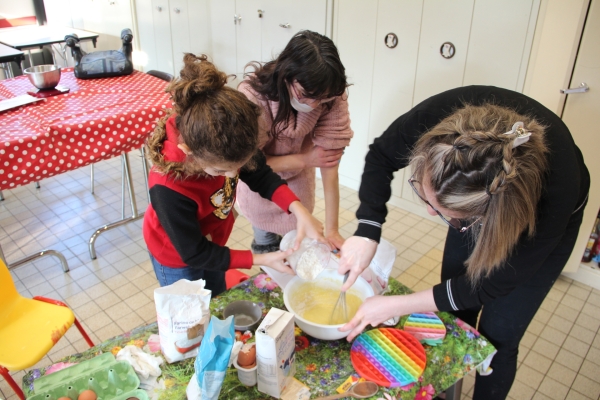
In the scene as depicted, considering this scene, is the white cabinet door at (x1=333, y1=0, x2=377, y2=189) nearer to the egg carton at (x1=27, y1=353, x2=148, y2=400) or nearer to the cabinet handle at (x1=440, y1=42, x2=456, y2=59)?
the cabinet handle at (x1=440, y1=42, x2=456, y2=59)

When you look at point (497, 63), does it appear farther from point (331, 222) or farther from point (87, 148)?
point (87, 148)

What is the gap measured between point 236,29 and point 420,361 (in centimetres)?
301

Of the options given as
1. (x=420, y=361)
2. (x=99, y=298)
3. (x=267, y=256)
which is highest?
(x=267, y=256)

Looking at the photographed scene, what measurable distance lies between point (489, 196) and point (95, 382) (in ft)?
2.81

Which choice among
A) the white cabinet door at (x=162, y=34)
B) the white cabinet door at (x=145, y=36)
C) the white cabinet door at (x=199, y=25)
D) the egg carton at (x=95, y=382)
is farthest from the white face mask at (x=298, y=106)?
A: the white cabinet door at (x=145, y=36)

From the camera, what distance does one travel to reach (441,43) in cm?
235

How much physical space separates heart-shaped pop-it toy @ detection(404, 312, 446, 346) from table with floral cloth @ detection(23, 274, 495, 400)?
0.06ft

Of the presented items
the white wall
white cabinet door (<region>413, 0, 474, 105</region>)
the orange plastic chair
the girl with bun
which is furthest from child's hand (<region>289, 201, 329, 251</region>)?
the white wall

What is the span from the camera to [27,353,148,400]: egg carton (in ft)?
2.98

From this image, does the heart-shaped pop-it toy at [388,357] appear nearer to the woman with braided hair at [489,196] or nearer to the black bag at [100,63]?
the woman with braided hair at [489,196]

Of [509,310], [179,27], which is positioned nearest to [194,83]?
[509,310]

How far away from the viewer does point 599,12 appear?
1.76 metres

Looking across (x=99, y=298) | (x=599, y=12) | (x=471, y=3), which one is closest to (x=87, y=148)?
(x=99, y=298)

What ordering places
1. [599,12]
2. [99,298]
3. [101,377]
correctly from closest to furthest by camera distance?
[101,377]
[599,12]
[99,298]
